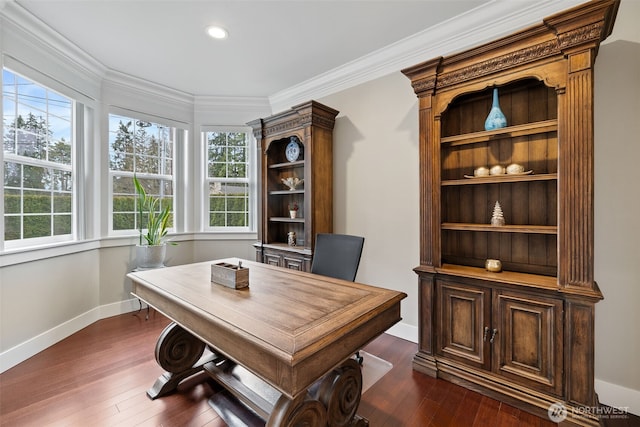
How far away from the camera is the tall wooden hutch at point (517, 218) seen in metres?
1.67

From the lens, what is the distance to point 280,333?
112 centimetres

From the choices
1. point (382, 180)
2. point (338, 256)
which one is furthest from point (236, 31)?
Answer: point (338, 256)

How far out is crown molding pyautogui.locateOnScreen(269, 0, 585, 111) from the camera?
2.21 m

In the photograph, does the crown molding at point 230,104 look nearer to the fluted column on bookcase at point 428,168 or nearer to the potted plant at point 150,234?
the potted plant at point 150,234

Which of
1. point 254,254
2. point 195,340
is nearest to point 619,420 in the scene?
point 195,340

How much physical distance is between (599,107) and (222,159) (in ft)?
13.4

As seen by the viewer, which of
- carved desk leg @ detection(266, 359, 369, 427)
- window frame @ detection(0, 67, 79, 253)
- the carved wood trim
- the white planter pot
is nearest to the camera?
carved desk leg @ detection(266, 359, 369, 427)

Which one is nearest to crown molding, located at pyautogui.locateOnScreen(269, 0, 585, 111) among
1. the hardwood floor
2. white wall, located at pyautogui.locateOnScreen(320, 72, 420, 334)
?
white wall, located at pyautogui.locateOnScreen(320, 72, 420, 334)

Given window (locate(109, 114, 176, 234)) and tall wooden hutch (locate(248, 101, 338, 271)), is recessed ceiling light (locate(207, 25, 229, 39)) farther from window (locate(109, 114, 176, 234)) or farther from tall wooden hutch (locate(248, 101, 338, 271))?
window (locate(109, 114, 176, 234))

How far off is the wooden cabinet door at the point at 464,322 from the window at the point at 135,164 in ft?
11.8

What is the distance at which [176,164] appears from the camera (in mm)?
4039

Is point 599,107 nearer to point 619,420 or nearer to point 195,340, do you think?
point 619,420

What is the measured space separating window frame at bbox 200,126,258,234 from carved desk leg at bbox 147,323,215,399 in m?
2.24

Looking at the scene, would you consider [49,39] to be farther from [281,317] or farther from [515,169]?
[515,169]
